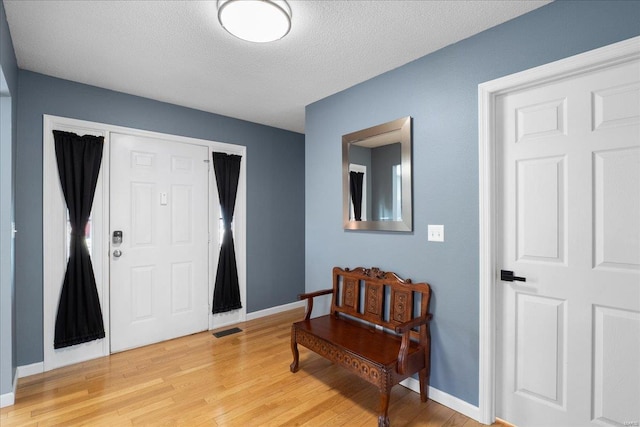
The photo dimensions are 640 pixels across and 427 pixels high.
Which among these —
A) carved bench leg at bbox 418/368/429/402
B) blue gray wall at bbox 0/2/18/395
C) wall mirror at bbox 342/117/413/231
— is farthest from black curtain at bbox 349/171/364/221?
blue gray wall at bbox 0/2/18/395

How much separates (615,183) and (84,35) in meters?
3.33

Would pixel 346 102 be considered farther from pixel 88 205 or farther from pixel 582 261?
pixel 88 205

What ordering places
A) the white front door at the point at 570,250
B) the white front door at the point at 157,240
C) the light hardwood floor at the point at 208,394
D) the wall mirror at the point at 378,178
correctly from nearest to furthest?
the white front door at the point at 570,250, the light hardwood floor at the point at 208,394, the wall mirror at the point at 378,178, the white front door at the point at 157,240

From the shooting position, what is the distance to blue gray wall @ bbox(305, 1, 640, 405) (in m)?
1.69

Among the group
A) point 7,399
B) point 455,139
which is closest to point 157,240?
point 7,399

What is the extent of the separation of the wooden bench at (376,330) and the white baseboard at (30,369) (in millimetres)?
2144

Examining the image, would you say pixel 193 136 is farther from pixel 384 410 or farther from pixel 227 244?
pixel 384 410

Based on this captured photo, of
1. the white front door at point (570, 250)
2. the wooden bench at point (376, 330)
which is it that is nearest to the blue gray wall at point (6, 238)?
the wooden bench at point (376, 330)

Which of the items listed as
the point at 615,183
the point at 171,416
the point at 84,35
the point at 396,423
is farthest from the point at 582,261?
the point at 84,35

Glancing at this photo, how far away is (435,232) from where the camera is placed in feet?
7.31

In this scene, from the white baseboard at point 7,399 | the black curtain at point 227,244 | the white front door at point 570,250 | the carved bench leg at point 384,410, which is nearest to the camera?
the white front door at point 570,250

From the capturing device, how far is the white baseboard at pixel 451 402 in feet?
6.57

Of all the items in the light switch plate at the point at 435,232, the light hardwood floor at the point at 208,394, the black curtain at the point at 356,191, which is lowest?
the light hardwood floor at the point at 208,394

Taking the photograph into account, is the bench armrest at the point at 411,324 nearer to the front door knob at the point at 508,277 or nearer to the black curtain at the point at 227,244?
the front door knob at the point at 508,277
